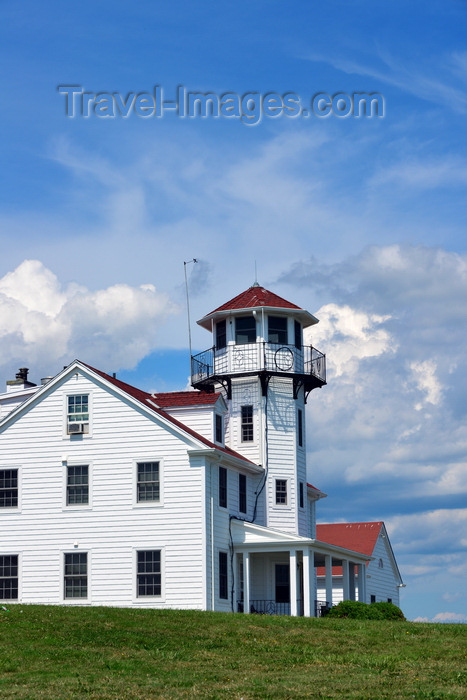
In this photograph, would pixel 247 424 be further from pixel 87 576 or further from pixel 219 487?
pixel 87 576

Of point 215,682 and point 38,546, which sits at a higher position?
point 38,546

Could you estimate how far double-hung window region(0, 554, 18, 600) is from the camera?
3831 cm

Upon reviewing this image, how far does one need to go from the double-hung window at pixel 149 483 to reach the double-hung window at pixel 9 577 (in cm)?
536

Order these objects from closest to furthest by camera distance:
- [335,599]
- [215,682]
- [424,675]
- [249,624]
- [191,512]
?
[215,682]
[424,675]
[249,624]
[191,512]
[335,599]

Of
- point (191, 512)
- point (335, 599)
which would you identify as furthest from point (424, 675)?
point (335, 599)

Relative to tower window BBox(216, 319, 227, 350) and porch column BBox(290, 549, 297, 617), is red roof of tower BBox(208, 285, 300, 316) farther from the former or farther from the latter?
porch column BBox(290, 549, 297, 617)

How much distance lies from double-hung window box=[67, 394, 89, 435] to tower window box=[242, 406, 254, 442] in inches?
325

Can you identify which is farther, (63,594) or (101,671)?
(63,594)

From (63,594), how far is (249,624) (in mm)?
10995

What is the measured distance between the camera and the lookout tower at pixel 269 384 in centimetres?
4416

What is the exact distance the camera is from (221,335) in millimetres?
46250

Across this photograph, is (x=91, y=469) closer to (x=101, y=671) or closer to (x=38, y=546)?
(x=38, y=546)

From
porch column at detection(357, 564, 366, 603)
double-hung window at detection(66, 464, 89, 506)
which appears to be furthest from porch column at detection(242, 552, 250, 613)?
porch column at detection(357, 564, 366, 603)

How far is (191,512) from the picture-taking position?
3706 cm
